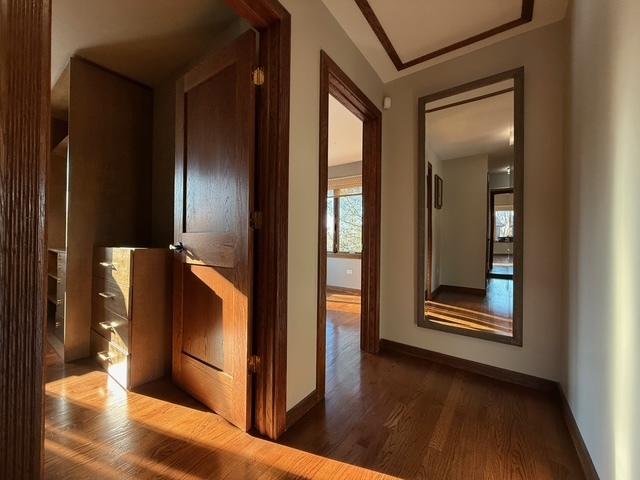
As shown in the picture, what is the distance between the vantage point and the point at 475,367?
2064mm

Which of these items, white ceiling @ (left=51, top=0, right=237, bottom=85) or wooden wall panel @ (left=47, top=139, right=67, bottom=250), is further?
wooden wall panel @ (left=47, top=139, right=67, bottom=250)

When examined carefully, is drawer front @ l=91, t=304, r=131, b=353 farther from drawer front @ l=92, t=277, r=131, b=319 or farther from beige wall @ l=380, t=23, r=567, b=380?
beige wall @ l=380, t=23, r=567, b=380

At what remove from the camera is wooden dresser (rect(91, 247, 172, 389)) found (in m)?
1.81

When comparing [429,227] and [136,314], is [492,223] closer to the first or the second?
[429,227]

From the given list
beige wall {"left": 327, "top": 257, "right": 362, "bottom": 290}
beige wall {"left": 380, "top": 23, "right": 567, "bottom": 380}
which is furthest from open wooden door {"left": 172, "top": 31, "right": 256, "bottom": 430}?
beige wall {"left": 327, "top": 257, "right": 362, "bottom": 290}

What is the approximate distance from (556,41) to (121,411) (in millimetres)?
3521

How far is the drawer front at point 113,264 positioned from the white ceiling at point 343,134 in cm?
217

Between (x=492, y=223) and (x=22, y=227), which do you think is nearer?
(x=22, y=227)

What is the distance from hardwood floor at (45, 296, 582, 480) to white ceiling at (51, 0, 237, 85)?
2.37 metres

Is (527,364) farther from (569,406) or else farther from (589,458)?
(589,458)

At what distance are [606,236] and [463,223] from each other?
4.26 feet

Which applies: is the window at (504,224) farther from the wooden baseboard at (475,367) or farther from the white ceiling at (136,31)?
the white ceiling at (136,31)

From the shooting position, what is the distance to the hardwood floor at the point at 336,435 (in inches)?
46.4

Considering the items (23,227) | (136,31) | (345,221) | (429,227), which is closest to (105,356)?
(23,227)
